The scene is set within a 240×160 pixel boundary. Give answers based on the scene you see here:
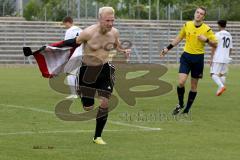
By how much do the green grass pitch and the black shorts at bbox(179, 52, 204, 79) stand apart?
3.04 ft

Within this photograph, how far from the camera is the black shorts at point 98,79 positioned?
11570 millimetres

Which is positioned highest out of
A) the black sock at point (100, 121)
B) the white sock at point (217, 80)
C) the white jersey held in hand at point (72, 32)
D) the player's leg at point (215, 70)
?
the white jersey held in hand at point (72, 32)

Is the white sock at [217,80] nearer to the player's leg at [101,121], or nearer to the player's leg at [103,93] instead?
the player's leg at [103,93]

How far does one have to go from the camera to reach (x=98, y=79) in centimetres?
1165

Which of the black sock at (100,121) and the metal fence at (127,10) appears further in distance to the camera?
the metal fence at (127,10)

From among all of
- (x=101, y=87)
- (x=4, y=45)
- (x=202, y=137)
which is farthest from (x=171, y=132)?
(x=4, y=45)

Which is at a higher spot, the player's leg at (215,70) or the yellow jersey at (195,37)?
the yellow jersey at (195,37)

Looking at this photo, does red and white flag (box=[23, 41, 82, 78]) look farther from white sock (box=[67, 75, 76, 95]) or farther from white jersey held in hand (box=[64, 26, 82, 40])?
white sock (box=[67, 75, 76, 95])

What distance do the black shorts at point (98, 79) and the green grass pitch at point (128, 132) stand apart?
0.79m

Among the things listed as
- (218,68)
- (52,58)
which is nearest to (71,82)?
(218,68)

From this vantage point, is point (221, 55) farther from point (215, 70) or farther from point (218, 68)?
point (215, 70)

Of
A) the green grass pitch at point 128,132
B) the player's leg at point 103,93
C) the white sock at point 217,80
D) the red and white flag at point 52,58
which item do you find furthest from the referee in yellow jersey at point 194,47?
the white sock at point 217,80

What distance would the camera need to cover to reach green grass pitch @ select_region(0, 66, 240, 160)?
33.4 feet

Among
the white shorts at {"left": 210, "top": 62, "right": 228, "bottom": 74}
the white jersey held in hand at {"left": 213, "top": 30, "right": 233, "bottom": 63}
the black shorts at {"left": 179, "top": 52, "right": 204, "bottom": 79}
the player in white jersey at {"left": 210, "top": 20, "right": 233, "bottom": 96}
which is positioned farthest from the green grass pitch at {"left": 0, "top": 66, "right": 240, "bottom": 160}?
the white jersey held in hand at {"left": 213, "top": 30, "right": 233, "bottom": 63}
